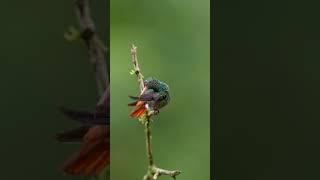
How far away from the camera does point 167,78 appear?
20.4 inches

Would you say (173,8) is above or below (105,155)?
above

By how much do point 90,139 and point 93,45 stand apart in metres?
0.09

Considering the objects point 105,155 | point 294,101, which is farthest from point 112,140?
point 294,101

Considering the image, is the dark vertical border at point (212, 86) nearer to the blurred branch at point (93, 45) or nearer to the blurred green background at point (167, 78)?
the blurred green background at point (167, 78)

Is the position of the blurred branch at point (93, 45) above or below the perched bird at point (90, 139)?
above

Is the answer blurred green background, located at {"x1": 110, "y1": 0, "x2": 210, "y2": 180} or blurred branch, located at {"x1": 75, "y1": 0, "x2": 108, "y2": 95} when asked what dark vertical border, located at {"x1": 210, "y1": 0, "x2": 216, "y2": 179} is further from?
blurred branch, located at {"x1": 75, "y1": 0, "x2": 108, "y2": 95}

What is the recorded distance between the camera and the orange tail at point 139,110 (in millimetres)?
523

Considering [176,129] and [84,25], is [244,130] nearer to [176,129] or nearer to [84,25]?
[176,129]

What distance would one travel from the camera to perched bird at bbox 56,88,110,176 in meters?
0.55

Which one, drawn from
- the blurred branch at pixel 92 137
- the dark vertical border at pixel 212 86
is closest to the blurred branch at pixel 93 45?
the blurred branch at pixel 92 137

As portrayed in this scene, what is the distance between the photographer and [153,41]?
1.71 feet

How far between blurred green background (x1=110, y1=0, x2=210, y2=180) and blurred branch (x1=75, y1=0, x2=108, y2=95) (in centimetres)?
5

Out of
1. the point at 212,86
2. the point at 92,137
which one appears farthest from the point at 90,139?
the point at 212,86

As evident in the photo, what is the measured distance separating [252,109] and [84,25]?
184mm
